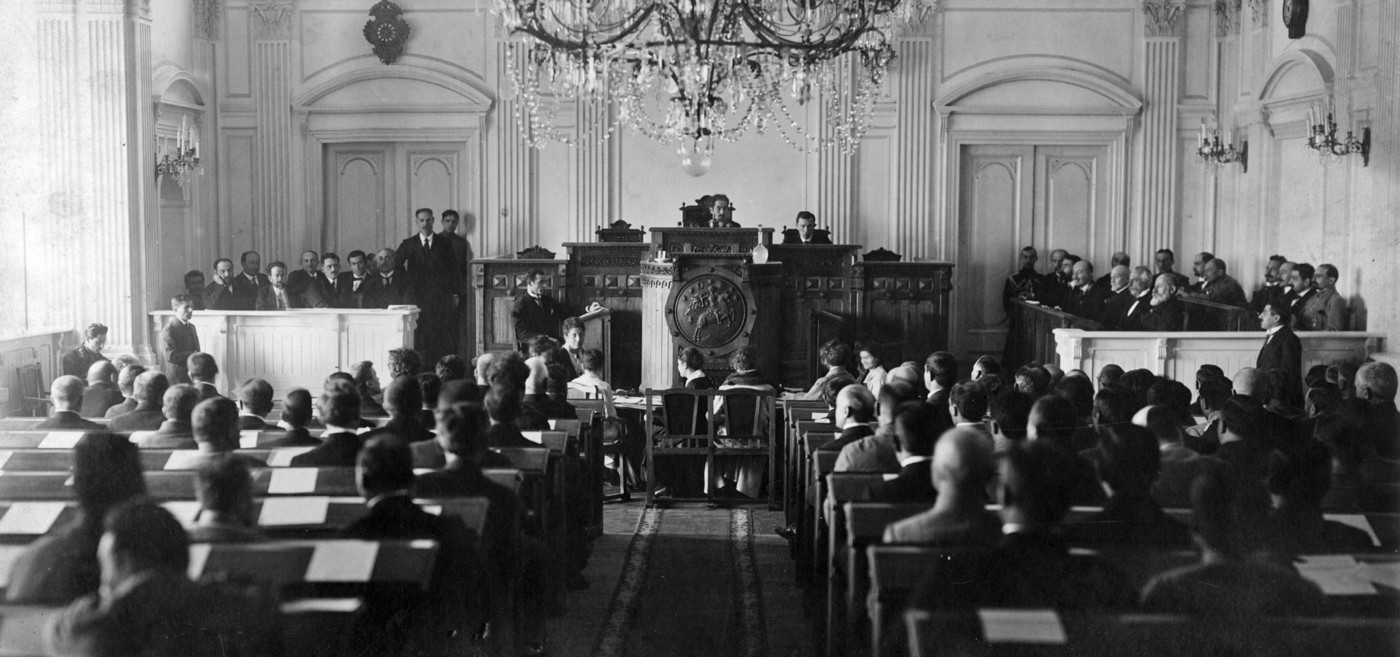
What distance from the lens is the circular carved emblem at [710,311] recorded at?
32.5ft

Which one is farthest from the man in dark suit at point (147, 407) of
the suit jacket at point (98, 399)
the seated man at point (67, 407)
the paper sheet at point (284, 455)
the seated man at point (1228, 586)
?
the seated man at point (1228, 586)

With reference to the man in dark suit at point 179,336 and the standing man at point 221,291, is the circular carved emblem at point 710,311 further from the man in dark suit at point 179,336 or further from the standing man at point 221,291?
the standing man at point 221,291

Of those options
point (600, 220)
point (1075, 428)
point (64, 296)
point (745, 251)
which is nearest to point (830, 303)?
point (745, 251)

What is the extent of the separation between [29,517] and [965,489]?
2562 mm

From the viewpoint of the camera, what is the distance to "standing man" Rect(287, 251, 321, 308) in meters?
12.0

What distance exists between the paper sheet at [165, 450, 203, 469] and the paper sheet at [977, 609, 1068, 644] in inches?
97.2

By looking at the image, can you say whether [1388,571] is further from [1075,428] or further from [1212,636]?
[1075,428]

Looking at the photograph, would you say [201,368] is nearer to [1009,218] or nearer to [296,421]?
[296,421]

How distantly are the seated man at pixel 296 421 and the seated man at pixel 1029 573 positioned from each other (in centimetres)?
235

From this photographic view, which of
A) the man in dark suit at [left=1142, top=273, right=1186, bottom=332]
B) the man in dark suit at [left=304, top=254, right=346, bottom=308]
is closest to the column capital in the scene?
the man in dark suit at [left=1142, top=273, right=1186, bottom=332]

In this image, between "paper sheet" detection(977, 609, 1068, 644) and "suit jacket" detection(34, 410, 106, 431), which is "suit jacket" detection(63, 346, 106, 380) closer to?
"suit jacket" detection(34, 410, 106, 431)

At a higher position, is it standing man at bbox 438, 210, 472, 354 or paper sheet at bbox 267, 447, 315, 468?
standing man at bbox 438, 210, 472, 354

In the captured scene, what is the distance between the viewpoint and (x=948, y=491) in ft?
12.4

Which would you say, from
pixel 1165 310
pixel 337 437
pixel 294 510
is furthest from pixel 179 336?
pixel 1165 310
